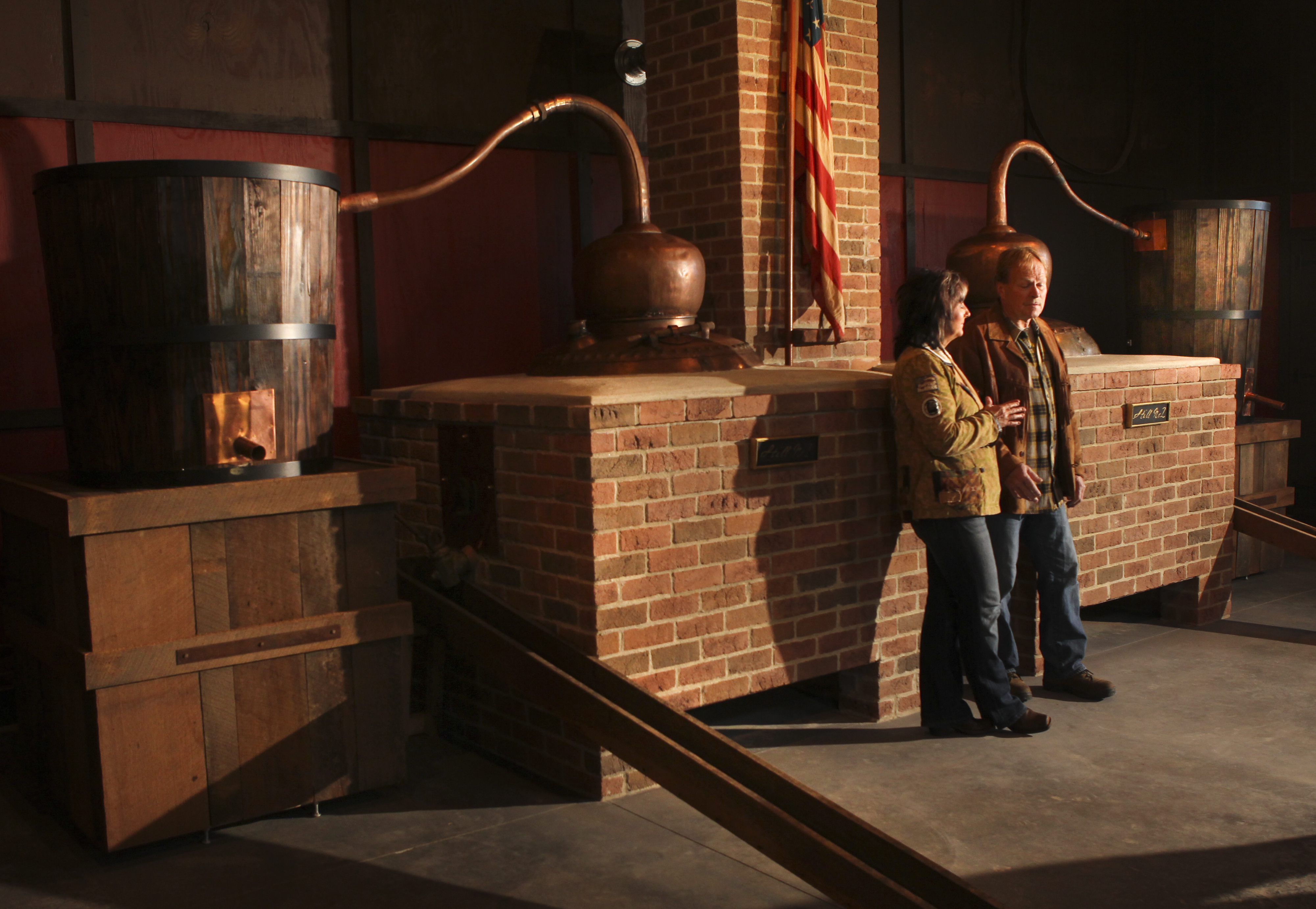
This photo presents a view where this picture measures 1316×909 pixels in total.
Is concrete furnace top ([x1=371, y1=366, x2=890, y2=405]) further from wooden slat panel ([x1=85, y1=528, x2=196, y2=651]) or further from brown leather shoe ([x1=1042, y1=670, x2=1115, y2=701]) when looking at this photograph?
brown leather shoe ([x1=1042, y1=670, x2=1115, y2=701])

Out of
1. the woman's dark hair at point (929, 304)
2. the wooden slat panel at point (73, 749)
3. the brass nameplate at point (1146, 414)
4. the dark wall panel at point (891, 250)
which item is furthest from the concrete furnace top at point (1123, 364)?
the wooden slat panel at point (73, 749)

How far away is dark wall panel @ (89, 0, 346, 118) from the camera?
15.4 ft

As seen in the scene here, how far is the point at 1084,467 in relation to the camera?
532 centimetres

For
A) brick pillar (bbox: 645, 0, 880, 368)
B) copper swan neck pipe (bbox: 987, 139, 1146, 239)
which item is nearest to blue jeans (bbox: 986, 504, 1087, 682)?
brick pillar (bbox: 645, 0, 880, 368)

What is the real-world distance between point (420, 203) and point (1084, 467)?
10.3 feet

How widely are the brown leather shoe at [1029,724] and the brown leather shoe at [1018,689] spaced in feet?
0.57

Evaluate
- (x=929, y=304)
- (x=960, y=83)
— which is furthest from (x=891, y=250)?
(x=929, y=304)

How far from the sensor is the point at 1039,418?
15.3 feet

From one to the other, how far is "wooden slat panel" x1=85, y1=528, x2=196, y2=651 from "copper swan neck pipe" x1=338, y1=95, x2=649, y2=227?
5.95 feet

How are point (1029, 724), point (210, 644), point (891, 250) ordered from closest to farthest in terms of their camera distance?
1. point (210, 644)
2. point (1029, 724)
3. point (891, 250)

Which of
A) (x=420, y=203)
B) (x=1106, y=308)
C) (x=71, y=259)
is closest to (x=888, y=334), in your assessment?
(x=1106, y=308)

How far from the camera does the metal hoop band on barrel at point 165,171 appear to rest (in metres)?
3.39

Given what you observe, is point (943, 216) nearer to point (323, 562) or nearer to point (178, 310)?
point (323, 562)

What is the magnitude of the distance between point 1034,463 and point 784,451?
106cm
